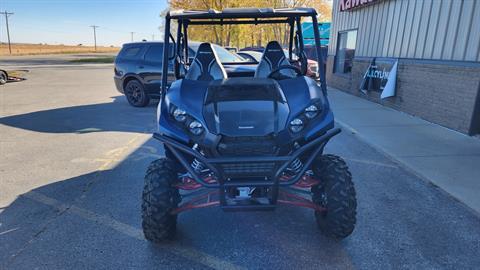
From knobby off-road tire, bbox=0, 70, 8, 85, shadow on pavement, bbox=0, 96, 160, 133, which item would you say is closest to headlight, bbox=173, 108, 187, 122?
shadow on pavement, bbox=0, 96, 160, 133

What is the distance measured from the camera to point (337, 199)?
2.89 meters

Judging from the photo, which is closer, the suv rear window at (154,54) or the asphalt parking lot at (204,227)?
the asphalt parking lot at (204,227)

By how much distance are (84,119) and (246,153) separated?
6963mm

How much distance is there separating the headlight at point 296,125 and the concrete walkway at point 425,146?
2429mm

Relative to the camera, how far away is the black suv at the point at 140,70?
31.6 feet

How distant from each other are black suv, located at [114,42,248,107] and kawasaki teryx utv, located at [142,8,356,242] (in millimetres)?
6525

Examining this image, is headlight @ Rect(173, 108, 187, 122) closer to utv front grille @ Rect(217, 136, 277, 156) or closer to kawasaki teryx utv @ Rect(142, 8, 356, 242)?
kawasaki teryx utv @ Rect(142, 8, 356, 242)

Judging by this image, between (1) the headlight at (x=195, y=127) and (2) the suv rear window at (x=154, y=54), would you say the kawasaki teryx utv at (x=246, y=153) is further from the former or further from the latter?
(2) the suv rear window at (x=154, y=54)

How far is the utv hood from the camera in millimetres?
2742

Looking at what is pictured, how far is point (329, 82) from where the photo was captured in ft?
48.2

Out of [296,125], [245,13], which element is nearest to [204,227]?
[296,125]

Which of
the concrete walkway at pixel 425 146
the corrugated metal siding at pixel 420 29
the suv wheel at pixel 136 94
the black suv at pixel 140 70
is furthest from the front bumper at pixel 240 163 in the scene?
the suv wheel at pixel 136 94

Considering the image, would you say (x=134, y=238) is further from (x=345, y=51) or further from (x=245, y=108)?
(x=345, y=51)

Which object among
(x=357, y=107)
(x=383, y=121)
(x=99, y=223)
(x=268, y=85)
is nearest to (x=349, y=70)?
(x=357, y=107)
